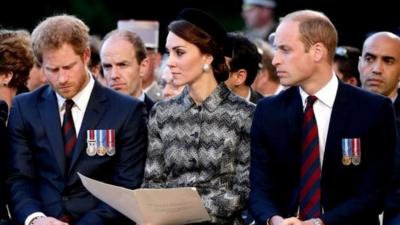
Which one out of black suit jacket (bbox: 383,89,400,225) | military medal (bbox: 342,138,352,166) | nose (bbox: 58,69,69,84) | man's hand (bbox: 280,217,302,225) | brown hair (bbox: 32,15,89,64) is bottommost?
black suit jacket (bbox: 383,89,400,225)

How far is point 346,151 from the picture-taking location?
7383mm

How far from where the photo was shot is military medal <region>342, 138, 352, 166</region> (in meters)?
7.38

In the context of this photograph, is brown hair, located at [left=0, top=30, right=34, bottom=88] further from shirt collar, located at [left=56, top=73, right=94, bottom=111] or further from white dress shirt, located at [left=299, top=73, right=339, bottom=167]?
white dress shirt, located at [left=299, top=73, right=339, bottom=167]

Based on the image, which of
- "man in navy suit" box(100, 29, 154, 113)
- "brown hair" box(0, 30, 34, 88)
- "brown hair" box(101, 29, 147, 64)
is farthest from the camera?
"brown hair" box(101, 29, 147, 64)

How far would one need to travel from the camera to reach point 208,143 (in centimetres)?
778

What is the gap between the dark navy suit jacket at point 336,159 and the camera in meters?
7.40

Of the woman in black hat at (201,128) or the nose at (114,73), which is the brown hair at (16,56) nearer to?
the nose at (114,73)

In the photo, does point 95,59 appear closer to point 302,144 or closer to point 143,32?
point 143,32

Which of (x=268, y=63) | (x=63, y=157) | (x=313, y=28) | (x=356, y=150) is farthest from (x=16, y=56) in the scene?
(x=268, y=63)

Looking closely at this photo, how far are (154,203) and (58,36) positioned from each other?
131cm

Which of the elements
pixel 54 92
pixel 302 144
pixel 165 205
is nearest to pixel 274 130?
pixel 302 144

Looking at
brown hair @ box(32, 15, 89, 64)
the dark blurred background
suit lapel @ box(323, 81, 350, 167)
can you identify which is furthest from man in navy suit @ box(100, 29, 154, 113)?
the dark blurred background

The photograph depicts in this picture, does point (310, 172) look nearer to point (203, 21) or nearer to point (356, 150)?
point (356, 150)

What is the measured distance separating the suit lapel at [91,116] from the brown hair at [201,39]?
636mm
